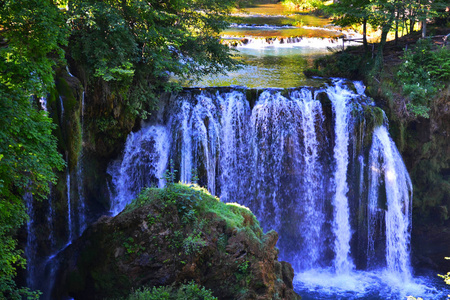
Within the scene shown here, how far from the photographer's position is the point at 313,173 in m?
15.0

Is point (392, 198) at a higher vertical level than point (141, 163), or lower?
lower

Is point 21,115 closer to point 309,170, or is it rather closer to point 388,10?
point 309,170

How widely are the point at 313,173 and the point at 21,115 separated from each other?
10308mm

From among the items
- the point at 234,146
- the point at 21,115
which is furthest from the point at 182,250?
the point at 234,146

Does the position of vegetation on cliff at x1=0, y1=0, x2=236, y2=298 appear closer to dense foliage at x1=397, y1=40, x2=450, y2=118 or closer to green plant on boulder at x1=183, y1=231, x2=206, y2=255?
green plant on boulder at x1=183, y1=231, x2=206, y2=255

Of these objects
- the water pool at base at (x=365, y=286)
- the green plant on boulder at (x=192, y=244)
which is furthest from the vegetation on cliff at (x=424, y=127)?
the green plant on boulder at (x=192, y=244)

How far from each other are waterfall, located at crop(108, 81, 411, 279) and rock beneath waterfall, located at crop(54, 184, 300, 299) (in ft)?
16.0

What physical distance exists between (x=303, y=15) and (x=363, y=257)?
27696mm

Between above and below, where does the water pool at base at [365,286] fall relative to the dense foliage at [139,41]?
below

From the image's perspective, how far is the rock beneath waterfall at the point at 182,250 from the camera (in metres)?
8.85

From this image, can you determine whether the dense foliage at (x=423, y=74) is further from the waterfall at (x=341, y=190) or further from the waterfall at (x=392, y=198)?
the waterfall at (x=341, y=190)

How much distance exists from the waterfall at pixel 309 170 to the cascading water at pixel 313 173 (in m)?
0.04

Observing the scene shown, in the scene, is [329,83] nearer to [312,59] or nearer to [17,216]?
[312,59]

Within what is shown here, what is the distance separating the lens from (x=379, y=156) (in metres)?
14.9
